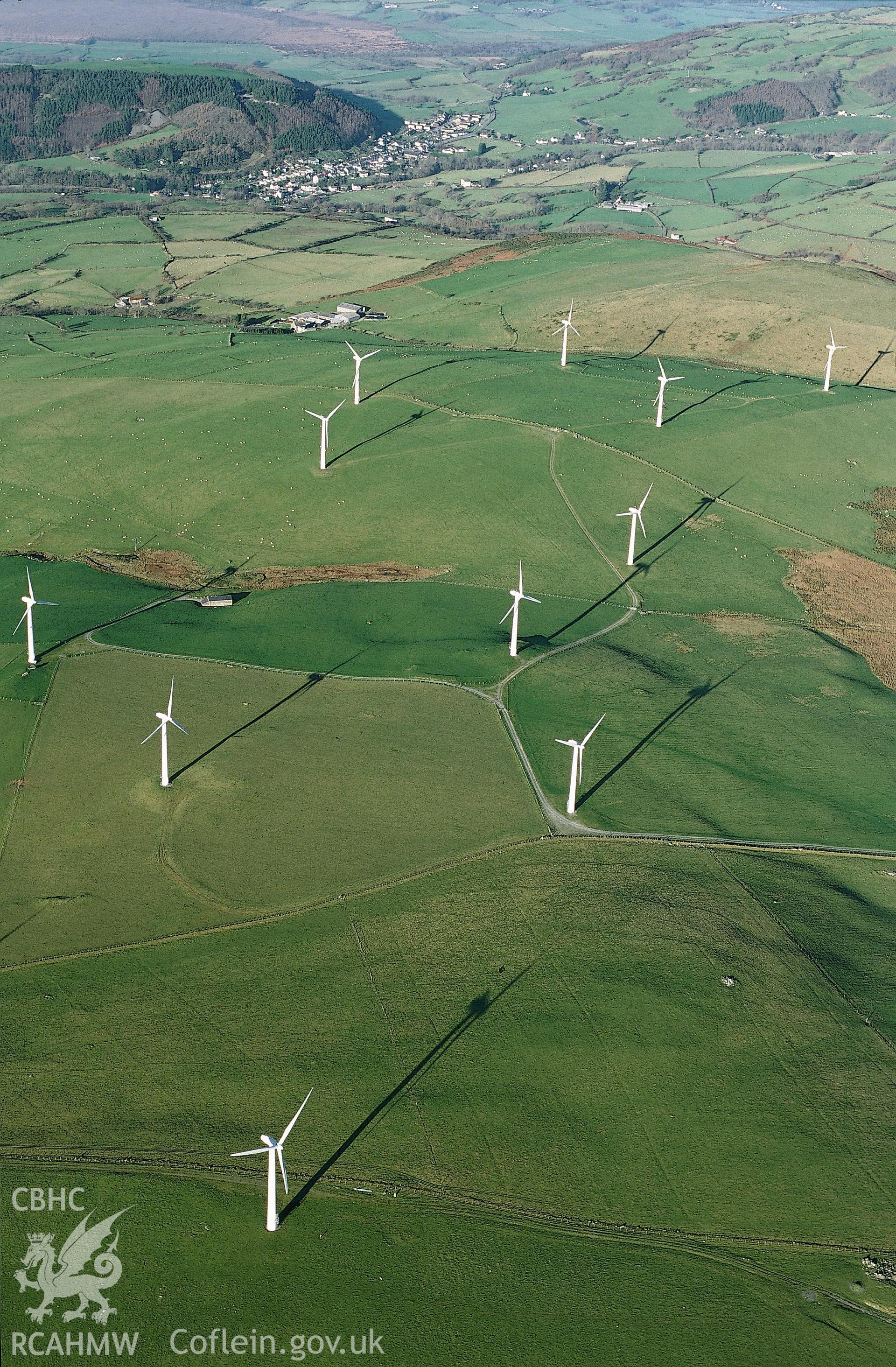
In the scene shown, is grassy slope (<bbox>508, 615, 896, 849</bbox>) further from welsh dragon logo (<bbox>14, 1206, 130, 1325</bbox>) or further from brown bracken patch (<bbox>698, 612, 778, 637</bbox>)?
welsh dragon logo (<bbox>14, 1206, 130, 1325</bbox>)

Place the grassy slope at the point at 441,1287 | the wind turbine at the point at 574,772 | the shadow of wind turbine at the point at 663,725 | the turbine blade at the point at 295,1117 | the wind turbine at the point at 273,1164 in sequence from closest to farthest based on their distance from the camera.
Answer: the grassy slope at the point at 441,1287 → the wind turbine at the point at 273,1164 → the turbine blade at the point at 295,1117 → the wind turbine at the point at 574,772 → the shadow of wind turbine at the point at 663,725

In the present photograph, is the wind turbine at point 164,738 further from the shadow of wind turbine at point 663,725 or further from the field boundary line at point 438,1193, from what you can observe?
the shadow of wind turbine at point 663,725

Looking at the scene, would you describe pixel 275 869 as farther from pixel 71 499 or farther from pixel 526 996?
pixel 71 499

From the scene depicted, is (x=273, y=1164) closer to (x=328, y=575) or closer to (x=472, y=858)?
(x=472, y=858)

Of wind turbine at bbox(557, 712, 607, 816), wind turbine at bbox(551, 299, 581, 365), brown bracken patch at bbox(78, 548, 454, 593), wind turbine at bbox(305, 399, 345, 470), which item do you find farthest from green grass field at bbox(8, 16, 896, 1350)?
wind turbine at bbox(551, 299, 581, 365)

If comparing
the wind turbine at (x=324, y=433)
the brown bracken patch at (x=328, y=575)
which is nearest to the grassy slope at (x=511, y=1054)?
the brown bracken patch at (x=328, y=575)

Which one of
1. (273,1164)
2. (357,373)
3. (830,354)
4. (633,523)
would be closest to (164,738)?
(273,1164)

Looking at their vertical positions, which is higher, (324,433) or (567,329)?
(567,329)
